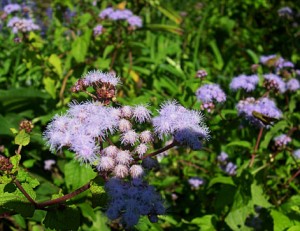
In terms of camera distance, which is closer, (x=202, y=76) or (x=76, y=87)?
(x=76, y=87)

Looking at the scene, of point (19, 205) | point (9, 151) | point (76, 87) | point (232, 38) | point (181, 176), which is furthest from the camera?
point (232, 38)

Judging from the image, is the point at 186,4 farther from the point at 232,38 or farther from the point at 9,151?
the point at 9,151

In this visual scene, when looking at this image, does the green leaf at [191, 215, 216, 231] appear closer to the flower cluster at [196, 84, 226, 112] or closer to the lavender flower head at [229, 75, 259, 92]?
the flower cluster at [196, 84, 226, 112]

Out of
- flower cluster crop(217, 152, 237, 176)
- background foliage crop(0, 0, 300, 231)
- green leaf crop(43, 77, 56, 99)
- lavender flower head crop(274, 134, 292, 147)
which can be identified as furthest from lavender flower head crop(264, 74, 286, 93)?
green leaf crop(43, 77, 56, 99)

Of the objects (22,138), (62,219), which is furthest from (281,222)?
(22,138)

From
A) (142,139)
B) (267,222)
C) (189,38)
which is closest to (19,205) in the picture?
(142,139)
